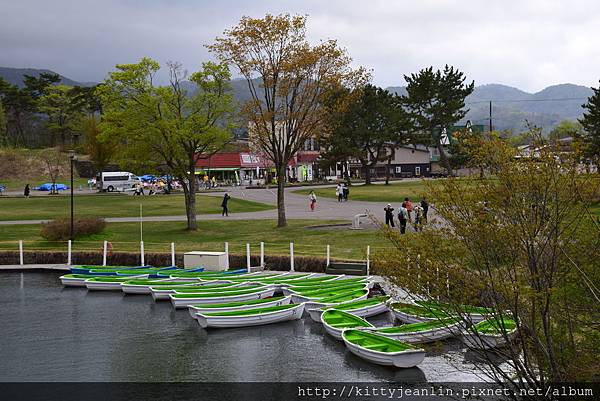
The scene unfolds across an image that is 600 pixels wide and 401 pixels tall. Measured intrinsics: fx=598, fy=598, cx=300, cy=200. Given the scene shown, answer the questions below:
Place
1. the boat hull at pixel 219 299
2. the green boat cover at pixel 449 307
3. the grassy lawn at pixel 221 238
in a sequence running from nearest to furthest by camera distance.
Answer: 1. the green boat cover at pixel 449 307
2. the boat hull at pixel 219 299
3. the grassy lawn at pixel 221 238

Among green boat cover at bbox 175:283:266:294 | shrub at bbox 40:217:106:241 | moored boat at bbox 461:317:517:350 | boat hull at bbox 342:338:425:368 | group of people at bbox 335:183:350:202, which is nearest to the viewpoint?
moored boat at bbox 461:317:517:350

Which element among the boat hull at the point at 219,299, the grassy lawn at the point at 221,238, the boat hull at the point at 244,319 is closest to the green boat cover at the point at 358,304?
the boat hull at the point at 244,319

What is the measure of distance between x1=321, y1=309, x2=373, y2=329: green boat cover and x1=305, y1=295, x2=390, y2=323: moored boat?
3.04 ft

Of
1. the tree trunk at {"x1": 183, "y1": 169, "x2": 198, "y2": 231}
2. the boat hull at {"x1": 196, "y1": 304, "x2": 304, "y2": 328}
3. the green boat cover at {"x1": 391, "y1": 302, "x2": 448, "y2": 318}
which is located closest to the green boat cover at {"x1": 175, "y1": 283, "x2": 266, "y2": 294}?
the boat hull at {"x1": 196, "y1": 304, "x2": 304, "y2": 328}

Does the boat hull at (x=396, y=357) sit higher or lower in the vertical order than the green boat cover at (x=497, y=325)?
lower

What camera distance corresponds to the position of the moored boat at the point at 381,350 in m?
20.1

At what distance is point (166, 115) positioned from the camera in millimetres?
48062

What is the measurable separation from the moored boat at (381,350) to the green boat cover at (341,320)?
1509 mm

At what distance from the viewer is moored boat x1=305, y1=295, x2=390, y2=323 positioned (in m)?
26.8

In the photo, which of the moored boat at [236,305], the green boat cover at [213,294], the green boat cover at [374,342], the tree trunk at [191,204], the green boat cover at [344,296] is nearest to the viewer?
the green boat cover at [374,342]

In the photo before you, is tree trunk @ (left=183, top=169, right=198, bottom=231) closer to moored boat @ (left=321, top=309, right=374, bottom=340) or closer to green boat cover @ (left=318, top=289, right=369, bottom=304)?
green boat cover @ (left=318, top=289, right=369, bottom=304)

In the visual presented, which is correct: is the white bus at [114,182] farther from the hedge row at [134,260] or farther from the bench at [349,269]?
the bench at [349,269]

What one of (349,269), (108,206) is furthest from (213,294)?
(108,206)

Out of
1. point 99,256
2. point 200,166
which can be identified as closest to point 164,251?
point 99,256
